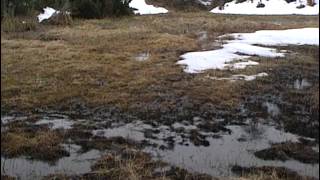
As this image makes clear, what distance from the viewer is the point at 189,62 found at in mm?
15695

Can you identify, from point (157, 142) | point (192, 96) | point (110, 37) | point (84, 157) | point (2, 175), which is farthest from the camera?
point (110, 37)

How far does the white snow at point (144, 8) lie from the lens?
34.0 m

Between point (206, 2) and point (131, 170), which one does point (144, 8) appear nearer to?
point (206, 2)

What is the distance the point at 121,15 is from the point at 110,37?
928cm

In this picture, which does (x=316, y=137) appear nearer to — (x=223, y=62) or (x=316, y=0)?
(x=223, y=62)

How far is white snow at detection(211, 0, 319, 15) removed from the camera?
33219 millimetres

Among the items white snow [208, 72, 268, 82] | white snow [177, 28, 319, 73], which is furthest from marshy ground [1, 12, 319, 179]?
white snow [177, 28, 319, 73]

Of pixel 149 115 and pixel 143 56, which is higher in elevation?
pixel 143 56

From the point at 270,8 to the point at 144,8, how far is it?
7802 mm

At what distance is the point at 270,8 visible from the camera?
34.5 metres

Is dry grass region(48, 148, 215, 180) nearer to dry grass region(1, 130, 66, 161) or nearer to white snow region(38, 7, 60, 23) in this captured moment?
dry grass region(1, 130, 66, 161)

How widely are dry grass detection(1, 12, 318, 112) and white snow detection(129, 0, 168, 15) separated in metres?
9.00

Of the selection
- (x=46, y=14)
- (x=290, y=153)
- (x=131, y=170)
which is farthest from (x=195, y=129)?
(x=46, y=14)

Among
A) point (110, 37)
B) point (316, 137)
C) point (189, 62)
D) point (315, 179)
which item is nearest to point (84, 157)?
point (315, 179)
